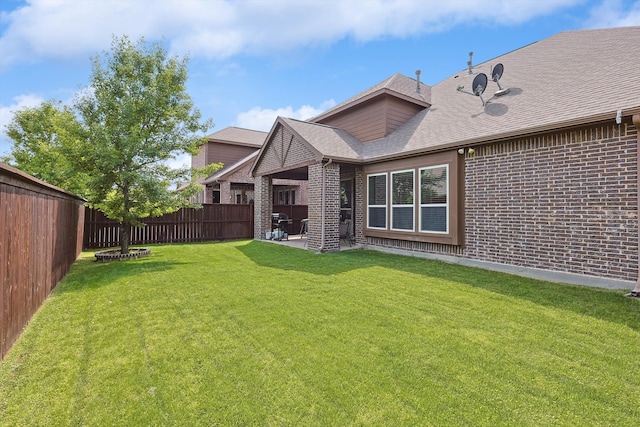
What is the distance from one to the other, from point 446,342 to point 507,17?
30.5ft

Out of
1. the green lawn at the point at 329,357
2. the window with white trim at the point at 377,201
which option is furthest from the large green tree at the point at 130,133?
the window with white trim at the point at 377,201

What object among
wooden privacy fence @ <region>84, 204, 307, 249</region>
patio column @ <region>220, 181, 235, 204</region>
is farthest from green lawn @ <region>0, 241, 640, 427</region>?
patio column @ <region>220, 181, 235, 204</region>

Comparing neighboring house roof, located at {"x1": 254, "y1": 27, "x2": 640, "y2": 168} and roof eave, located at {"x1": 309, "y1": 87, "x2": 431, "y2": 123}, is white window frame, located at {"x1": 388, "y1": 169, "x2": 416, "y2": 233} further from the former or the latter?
roof eave, located at {"x1": 309, "y1": 87, "x2": 431, "y2": 123}

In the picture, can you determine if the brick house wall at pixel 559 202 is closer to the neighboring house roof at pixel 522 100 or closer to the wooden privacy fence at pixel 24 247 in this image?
the neighboring house roof at pixel 522 100

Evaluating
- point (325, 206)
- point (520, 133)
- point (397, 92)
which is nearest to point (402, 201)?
point (325, 206)

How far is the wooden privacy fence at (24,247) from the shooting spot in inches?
123

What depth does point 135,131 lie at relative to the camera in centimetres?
858

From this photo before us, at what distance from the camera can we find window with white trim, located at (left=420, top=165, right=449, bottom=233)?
777cm

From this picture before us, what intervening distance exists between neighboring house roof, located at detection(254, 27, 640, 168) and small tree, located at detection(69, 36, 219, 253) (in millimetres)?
3720

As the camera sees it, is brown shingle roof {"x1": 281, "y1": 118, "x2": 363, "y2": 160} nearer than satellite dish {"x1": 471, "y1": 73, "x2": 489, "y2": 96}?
No

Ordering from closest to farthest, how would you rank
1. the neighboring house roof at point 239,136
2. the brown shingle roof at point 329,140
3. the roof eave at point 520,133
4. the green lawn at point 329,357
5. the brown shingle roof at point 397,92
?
the green lawn at point 329,357
the roof eave at point 520,133
the brown shingle roof at point 329,140
the brown shingle roof at point 397,92
the neighboring house roof at point 239,136

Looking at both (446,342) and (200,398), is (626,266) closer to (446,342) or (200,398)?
(446,342)

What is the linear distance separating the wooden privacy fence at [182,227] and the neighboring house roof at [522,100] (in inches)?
180

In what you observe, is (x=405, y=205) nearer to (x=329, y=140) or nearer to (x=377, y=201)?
(x=377, y=201)
